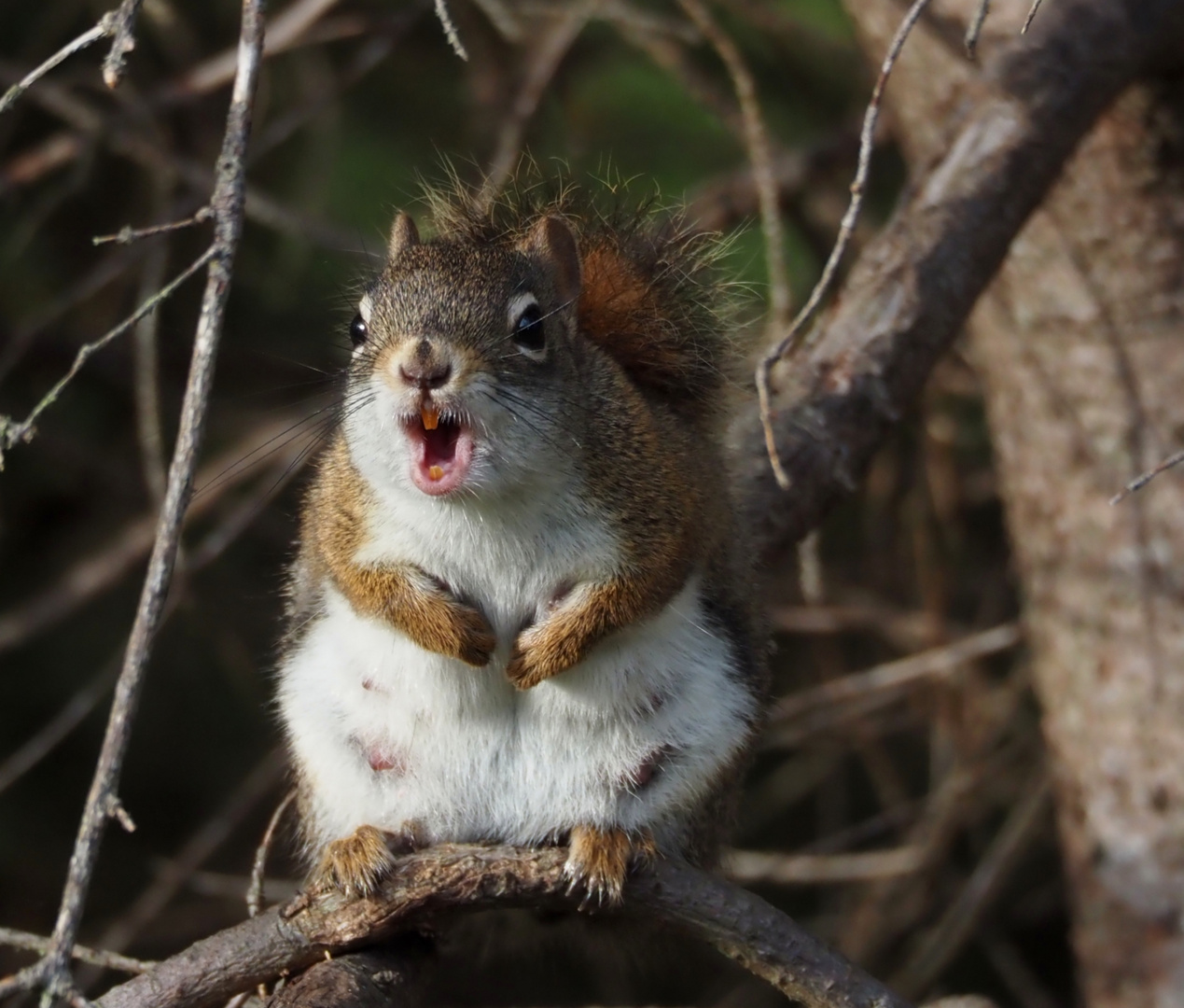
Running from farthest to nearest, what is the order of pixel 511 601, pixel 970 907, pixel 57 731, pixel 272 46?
1. pixel 970 907
2. pixel 272 46
3. pixel 57 731
4. pixel 511 601

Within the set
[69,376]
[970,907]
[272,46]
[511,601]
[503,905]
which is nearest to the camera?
[69,376]

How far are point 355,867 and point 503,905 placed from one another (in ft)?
0.56

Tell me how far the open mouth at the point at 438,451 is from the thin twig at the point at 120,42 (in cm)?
50

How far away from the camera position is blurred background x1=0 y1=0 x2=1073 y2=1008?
3.05 meters

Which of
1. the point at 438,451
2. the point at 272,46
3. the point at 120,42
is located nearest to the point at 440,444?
the point at 438,451

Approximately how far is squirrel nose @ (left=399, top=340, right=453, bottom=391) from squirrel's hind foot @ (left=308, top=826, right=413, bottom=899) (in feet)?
1.72

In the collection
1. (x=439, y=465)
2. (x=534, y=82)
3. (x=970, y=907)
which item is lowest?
(x=970, y=907)

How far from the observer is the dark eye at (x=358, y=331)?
187 centimetres

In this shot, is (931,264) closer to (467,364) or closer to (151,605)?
(467,364)

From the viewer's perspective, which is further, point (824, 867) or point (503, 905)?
point (824, 867)

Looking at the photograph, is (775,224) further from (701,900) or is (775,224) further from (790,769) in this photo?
(790,769)

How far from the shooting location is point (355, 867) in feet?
5.53

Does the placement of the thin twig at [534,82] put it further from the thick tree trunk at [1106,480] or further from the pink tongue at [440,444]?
the pink tongue at [440,444]

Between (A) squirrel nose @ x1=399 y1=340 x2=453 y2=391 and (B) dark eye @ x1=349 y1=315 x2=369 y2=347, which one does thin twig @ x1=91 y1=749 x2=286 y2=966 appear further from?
(A) squirrel nose @ x1=399 y1=340 x2=453 y2=391
